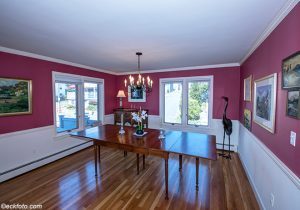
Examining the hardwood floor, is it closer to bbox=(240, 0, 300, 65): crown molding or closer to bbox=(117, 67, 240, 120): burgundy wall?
bbox=(117, 67, 240, 120): burgundy wall

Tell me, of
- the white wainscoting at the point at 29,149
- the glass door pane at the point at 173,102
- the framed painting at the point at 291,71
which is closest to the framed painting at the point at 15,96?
the white wainscoting at the point at 29,149

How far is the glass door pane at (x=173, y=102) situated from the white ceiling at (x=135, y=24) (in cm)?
199

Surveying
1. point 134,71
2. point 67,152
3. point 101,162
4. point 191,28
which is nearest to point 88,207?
point 101,162

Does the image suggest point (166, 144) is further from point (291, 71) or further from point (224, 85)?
point (224, 85)

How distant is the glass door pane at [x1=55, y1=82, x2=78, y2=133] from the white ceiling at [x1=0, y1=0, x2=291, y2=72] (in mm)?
1218

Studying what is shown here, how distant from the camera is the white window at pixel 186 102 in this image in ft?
14.6

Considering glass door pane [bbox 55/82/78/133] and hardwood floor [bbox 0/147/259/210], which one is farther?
glass door pane [bbox 55/82/78/133]

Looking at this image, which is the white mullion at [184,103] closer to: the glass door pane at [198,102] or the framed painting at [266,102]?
the glass door pane at [198,102]

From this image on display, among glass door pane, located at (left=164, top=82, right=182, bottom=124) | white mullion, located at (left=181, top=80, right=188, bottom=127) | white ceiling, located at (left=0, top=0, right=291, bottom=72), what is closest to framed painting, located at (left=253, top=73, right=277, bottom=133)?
white ceiling, located at (left=0, top=0, right=291, bottom=72)

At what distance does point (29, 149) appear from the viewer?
123 inches

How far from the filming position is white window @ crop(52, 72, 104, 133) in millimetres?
3824

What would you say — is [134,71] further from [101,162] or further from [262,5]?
[262,5]

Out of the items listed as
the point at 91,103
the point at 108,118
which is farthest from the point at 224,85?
the point at 91,103

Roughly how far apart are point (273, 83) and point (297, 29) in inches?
26.1
